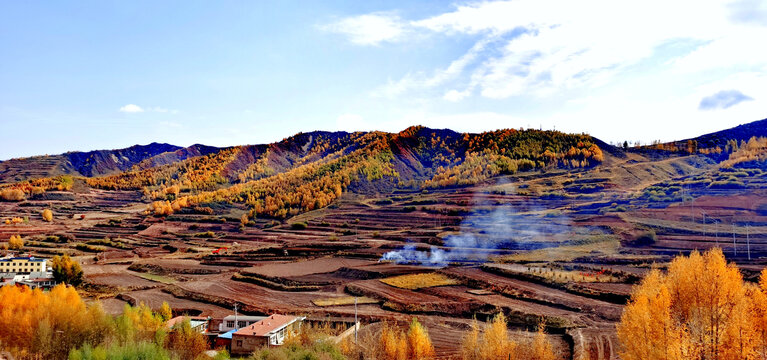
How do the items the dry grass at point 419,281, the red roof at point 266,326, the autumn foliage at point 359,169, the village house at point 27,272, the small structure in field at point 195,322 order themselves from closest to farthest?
1. the red roof at point 266,326
2. the small structure in field at point 195,322
3. the dry grass at point 419,281
4. the village house at point 27,272
5. the autumn foliage at point 359,169

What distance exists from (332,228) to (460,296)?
4989 centimetres

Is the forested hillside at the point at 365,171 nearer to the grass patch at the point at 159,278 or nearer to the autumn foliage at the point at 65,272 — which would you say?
the grass patch at the point at 159,278

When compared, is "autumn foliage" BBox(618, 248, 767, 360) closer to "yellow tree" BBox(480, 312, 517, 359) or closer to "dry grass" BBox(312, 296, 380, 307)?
"yellow tree" BBox(480, 312, 517, 359)

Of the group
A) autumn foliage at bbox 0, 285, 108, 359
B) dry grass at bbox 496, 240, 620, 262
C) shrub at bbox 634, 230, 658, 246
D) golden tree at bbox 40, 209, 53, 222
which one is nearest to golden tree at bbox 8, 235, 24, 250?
golden tree at bbox 40, 209, 53, 222

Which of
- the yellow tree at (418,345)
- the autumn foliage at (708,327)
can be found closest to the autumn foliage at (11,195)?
the yellow tree at (418,345)

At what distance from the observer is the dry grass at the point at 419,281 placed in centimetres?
5025

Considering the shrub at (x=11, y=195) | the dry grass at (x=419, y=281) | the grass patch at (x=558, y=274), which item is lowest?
the dry grass at (x=419, y=281)

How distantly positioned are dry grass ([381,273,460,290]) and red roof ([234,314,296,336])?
50.2ft

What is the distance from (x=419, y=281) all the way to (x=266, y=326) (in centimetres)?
2029

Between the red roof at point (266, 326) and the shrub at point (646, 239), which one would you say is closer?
the red roof at point (266, 326)

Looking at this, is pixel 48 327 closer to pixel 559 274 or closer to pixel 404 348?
pixel 404 348

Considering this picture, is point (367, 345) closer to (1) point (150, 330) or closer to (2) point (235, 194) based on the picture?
(1) point (150, 330)

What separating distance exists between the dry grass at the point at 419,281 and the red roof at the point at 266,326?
15.3 metres

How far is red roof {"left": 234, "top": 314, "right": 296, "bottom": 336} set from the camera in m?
32.9
